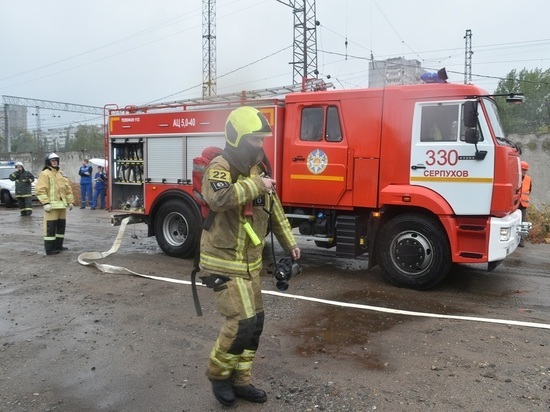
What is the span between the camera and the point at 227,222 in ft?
10.5

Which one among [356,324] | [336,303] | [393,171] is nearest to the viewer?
[356,324]

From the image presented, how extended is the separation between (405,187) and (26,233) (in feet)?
30.2

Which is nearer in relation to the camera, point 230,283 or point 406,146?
point 230,283

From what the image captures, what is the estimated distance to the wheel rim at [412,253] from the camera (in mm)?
6324

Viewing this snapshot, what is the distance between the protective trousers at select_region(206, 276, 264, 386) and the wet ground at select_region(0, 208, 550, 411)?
0.32 m

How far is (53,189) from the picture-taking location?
8930 millimetres

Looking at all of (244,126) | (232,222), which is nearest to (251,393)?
(232,222)

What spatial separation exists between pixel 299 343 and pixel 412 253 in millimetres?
2514

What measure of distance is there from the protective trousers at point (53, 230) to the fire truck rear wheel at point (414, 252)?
5.78 meters

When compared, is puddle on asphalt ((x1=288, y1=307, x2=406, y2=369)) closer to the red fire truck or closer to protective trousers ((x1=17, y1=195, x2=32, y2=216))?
the red fire truck

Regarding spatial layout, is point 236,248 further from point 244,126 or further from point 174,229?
point 174,229

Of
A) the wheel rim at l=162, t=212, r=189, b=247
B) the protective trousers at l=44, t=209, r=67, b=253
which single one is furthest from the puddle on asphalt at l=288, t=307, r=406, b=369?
the protective trousers at l=44, t=209, r=67, b=253

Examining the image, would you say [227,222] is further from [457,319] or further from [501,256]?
[501,256]

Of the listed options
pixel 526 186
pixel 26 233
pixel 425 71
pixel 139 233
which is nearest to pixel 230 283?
pixel 425 71
